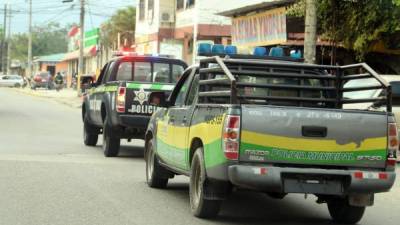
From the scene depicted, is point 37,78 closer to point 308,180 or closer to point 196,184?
point 196,184

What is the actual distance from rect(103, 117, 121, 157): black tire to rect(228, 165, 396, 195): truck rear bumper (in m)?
7.40

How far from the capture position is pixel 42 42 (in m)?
149

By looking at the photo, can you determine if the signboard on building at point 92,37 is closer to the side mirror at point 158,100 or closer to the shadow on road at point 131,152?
the shadow on road at point 131,152

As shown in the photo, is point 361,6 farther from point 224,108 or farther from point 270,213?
point 224,108

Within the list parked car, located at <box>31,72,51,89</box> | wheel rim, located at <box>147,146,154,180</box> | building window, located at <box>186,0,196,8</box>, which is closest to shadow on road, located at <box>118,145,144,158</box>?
wheel rim, located at <box>147,146,154,180</box>

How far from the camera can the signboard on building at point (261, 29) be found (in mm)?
24062

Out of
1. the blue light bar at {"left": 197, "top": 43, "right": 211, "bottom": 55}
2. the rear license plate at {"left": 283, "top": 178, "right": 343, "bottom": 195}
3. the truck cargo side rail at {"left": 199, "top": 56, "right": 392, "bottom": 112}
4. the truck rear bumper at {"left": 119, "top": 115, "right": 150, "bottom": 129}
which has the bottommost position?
the rear license plate at {"left": 283, "top": 178, "right": 343, "bottom": 195}

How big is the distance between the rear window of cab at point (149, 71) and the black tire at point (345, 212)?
6.81 meters

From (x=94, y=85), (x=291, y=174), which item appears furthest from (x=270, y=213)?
(x=94, y=85)

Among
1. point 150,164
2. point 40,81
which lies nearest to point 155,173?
point 150,164

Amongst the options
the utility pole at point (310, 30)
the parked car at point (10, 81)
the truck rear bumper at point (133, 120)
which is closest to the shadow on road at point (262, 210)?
the truck rear bumper at point (133, 120)

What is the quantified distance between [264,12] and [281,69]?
16569 mm

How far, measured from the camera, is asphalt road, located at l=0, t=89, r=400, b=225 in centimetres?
845

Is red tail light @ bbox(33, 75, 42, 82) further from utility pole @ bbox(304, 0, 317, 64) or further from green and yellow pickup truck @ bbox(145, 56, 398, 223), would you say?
green and yellow pickup truck @ bbox(145, 56, 398, 223)
